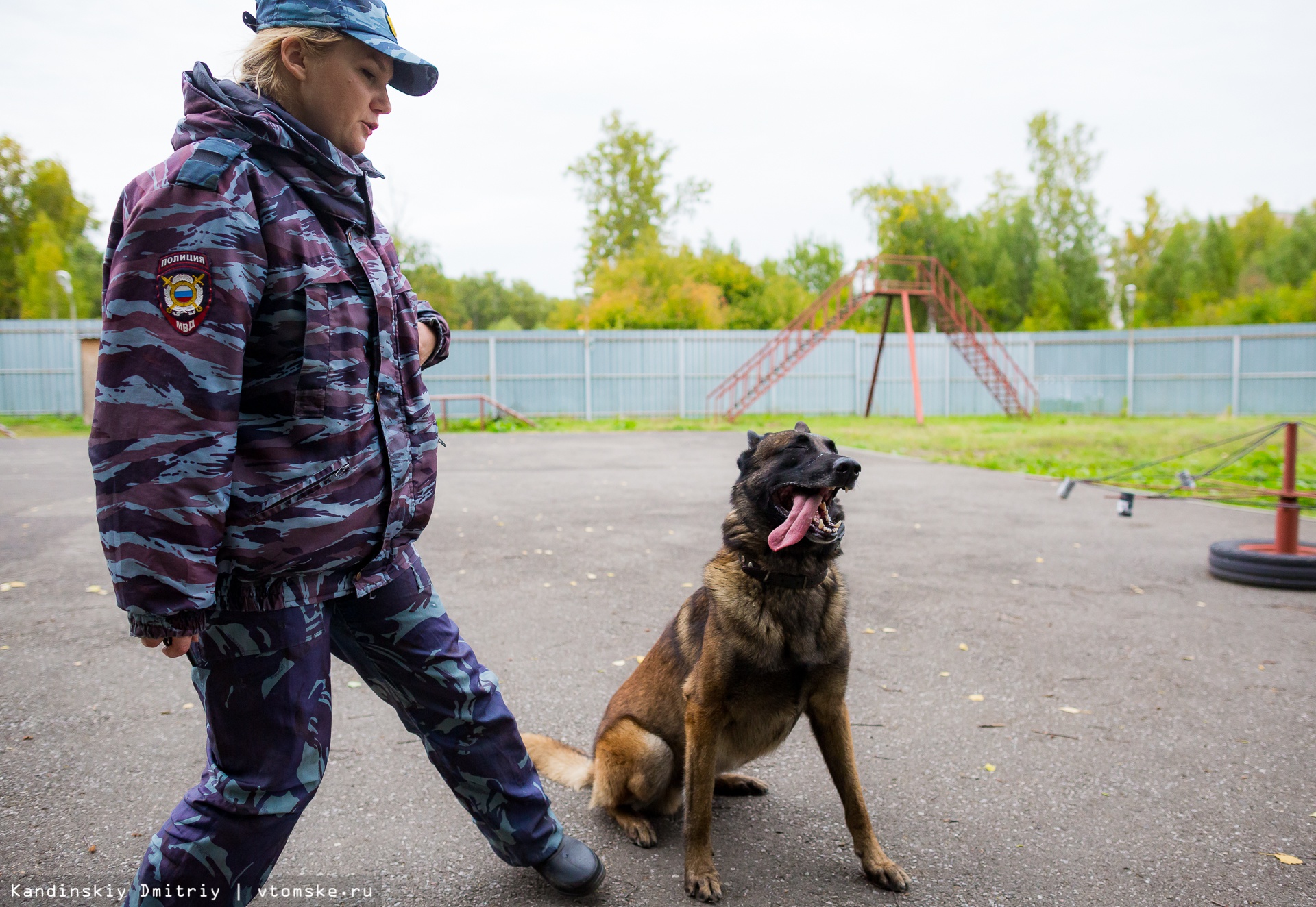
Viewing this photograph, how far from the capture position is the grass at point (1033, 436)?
1190cm

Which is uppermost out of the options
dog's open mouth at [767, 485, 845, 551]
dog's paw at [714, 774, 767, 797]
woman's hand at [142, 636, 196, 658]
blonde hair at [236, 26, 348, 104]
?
blonde hair at [236, 26, 348, 104]

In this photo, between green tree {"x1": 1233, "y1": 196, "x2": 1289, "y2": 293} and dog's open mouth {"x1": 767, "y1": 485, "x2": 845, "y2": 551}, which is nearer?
dog's open mouth {"x1": 767, "y1": 485, "x2": 845, "y2": 551}

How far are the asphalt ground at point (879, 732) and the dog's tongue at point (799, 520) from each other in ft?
3.28

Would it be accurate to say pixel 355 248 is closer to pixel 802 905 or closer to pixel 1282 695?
pixel 802 905

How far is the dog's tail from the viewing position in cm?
276

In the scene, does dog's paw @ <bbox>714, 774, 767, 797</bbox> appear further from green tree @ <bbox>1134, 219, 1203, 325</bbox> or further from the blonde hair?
green tree @ <bbox>1134, 219, 1203, 325</bbox>

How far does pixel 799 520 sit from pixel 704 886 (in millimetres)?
1062

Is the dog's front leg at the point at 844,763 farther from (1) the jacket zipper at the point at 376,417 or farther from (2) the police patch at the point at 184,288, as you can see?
(2) the police patch at the point at 184,288

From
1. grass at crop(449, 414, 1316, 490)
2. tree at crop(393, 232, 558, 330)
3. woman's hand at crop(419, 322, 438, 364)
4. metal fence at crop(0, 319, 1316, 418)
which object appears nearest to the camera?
woman's hand at crop(419, 322, 438, 364)

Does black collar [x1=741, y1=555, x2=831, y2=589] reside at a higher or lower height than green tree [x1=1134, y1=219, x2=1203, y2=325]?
lower

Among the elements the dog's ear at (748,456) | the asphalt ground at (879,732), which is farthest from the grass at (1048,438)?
the dog's ear at (748,456)

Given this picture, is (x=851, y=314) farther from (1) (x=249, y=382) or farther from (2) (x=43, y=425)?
(1) (x=249, y=382)

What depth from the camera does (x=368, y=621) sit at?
1903mm

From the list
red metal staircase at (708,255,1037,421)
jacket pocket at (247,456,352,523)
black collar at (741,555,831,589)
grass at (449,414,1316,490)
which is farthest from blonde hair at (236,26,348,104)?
red metal staircase at (708,255,1037,421)
